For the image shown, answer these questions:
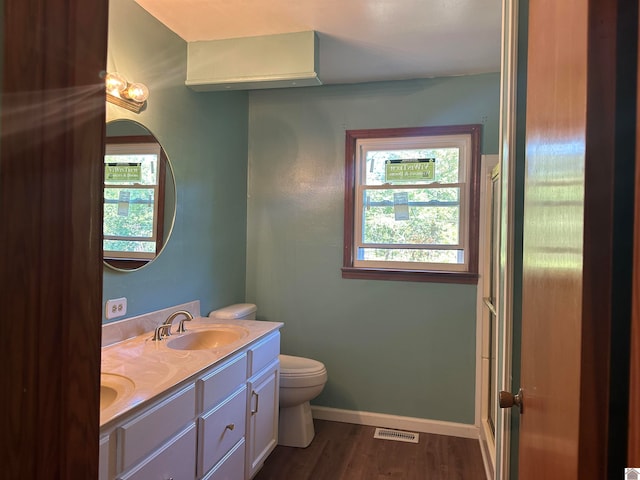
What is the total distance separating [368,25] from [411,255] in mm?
1609

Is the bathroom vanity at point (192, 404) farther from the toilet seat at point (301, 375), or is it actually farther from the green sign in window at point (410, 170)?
the green sign in window at point (410, 170)

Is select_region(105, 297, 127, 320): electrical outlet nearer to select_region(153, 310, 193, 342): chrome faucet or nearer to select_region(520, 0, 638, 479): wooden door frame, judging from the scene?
select_region(153, 310, 193, 342): chrome faucet

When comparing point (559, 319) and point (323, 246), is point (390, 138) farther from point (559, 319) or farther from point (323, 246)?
point (559, 319)

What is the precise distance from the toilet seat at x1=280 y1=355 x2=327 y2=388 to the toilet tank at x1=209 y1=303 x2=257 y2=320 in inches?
17.5

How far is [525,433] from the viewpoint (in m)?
1.01

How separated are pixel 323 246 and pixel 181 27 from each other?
1731mm

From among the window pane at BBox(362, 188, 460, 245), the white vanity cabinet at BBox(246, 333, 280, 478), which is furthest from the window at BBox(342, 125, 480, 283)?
the white vanity cabinet at BBox(246, 333, 280, 478)

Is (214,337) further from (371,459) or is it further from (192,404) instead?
(371,459)

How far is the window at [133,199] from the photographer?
2.02 metres

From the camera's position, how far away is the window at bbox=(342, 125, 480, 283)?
2.97 meters

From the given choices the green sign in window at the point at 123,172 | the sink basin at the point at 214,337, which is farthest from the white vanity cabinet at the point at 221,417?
the green sign in window at the point at 123,172

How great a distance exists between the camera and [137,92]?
79.4 inches

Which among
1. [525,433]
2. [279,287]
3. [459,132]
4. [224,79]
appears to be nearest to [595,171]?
[525,433]

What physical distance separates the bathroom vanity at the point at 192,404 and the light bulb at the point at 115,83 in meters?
1.17
